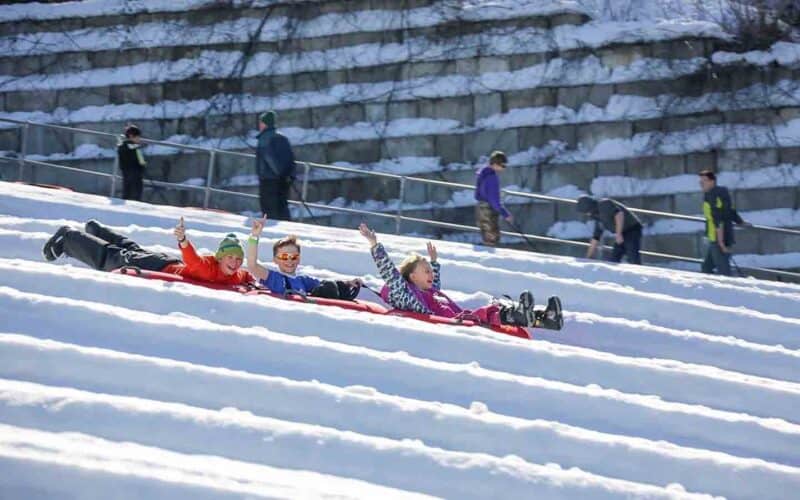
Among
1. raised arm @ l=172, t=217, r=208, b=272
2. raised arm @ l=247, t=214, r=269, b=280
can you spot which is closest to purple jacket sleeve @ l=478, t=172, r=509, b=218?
raised arm @ l=247, t=214, r=269, b=280

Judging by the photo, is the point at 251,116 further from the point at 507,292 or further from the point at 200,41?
the point at 507,292

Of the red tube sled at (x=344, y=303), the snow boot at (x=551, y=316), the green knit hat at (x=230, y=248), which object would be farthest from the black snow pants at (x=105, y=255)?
the snow boot at (x=551, y=316)

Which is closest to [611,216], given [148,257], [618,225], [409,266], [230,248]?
[618,225]

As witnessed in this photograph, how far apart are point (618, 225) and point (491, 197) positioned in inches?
47.7

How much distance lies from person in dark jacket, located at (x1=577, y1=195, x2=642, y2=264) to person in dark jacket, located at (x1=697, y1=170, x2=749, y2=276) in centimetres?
67

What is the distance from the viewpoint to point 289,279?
8.85 metres

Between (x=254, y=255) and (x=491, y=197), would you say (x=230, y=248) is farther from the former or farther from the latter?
(x=491, y=197)

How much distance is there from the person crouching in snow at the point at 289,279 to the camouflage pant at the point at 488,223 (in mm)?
3334

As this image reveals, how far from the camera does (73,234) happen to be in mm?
9055

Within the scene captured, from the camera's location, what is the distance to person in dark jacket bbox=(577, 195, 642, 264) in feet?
38.8

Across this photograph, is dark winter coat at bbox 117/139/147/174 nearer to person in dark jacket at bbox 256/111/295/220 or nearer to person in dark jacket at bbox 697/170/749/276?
person in dark jacket at bbox 256/111/295/220

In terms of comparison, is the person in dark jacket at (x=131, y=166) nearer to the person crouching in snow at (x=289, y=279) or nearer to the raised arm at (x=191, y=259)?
the person crouching in snow at (x=289, y=279)

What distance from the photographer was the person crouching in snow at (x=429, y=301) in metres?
8.52

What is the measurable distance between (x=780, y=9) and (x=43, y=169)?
9.53m
